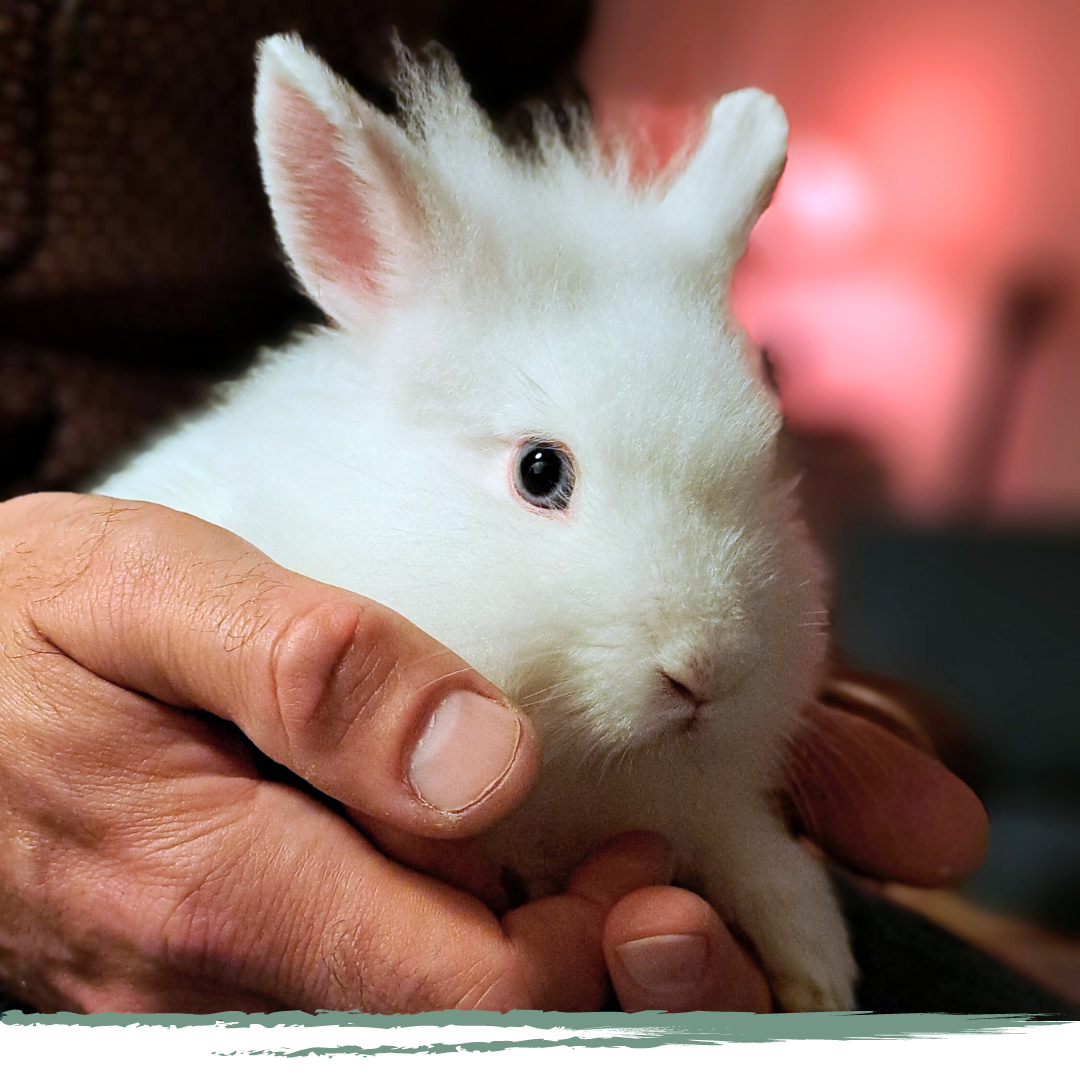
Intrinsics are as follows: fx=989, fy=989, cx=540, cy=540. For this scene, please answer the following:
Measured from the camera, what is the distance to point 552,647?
578 mm

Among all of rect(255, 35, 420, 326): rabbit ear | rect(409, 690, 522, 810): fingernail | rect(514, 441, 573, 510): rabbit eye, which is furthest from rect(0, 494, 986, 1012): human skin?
rect(255, 35, 420, 326): rabbit ear

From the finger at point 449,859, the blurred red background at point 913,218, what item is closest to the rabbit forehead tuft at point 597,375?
the blurred red background at point 913,218

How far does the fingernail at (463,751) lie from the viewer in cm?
53

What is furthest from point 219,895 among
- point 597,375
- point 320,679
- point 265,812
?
point 597,375

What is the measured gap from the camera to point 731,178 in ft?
2.58

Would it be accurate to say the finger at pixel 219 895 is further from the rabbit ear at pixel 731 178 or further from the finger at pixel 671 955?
the rabbit ear at pixel 731 178

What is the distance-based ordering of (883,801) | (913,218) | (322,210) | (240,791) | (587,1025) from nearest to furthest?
(587,1025)
(240,791)
(322,210)
(883,801)
(913,218)

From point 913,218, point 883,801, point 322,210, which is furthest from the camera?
point 913,218

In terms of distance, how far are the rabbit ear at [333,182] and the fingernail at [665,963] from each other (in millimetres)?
475

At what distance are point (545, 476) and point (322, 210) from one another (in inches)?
10.7

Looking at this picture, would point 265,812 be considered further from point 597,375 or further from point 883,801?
point 883,801

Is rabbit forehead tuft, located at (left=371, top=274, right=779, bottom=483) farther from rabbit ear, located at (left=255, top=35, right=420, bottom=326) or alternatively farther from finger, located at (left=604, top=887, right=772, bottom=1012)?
finger, located at (left=604, top=887, right=772, bottom=1012)

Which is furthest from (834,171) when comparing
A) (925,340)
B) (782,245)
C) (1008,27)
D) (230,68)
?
(925,340)

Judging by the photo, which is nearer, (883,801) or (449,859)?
(449,859)
